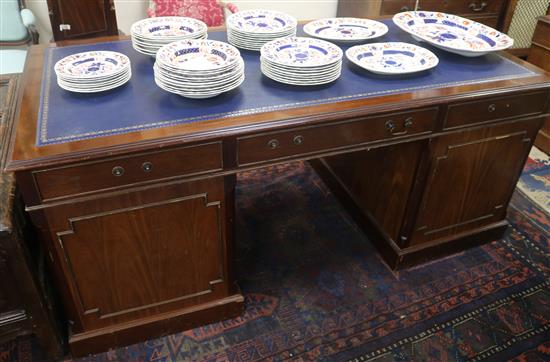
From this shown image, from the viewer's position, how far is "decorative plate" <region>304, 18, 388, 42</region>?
1785 mm

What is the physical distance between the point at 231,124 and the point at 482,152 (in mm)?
1015

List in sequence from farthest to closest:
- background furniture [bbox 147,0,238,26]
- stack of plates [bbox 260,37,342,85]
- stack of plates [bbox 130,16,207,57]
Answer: background furniture [bbox 147,0,238,26] → stack of plates [bbox 130,16,207,57] → stack of plates [bbox 260,37,342,85]

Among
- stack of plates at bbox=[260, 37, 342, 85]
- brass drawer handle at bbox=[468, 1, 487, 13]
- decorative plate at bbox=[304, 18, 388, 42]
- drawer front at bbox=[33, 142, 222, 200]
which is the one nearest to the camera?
drawer front at bbox=[33, 142, 222, 200]

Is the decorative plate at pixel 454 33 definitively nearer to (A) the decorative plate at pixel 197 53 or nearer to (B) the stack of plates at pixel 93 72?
(A) the decorative plate at pixel 197 53

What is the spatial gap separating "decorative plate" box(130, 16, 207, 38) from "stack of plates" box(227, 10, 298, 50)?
0.12 m

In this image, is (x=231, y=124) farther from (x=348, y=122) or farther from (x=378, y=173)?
(x=378, y=173)

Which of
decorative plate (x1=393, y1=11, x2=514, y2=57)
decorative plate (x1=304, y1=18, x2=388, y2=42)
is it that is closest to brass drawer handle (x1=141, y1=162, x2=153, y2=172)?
decorative plate (x1=304, y1=18, x2=388, y2=42)

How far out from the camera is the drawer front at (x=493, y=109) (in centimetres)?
157

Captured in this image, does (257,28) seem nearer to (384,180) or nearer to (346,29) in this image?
(346,29)

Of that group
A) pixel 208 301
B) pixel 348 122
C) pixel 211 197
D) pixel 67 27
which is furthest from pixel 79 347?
pixel 67 27

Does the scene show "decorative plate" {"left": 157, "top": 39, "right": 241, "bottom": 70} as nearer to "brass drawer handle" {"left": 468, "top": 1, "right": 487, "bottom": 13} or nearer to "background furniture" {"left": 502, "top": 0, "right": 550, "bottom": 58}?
"brass drawer handle" {"left": 468, "top": 1, "right": 487, "bottom": 13}

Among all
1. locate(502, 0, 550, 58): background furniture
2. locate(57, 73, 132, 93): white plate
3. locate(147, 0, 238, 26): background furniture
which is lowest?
locate(502, 0, 550, 58): background furniture

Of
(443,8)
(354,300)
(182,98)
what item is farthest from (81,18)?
Answer: (443,8)

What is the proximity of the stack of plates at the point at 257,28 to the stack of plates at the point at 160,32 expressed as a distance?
11cm
